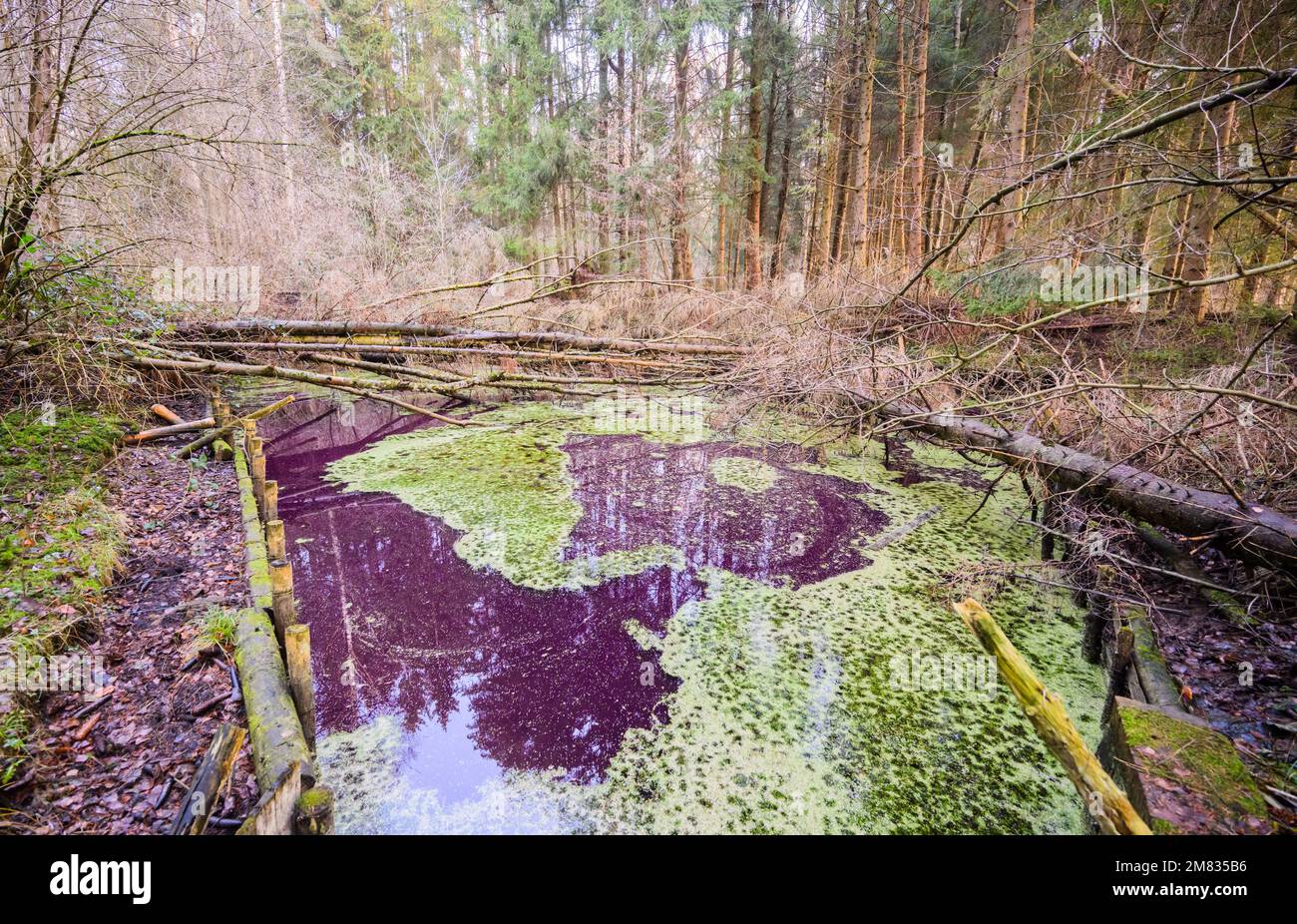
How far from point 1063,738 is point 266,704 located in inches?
92.6

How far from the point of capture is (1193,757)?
1609 millimetres

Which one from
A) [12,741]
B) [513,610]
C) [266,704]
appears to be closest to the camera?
[12,741]

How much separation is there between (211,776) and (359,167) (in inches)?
540

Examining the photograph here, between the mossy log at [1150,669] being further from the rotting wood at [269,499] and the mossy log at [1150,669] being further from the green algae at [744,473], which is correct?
the rotting wood at [269,499]

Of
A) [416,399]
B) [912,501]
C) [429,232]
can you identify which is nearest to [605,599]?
[912,501]

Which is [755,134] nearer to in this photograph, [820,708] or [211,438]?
[211,438]

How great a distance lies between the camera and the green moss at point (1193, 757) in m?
1.49

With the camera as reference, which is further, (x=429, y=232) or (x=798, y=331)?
(x=429, y=232)

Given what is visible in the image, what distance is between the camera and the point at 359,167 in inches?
472

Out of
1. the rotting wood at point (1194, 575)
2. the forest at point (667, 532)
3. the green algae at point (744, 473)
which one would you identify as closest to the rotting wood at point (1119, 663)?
the forest at point (667, 532)

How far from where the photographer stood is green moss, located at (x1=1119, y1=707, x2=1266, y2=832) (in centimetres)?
149

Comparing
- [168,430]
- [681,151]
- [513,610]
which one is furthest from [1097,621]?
[681,151]

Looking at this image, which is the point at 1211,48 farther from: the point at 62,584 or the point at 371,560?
the point at 62,584

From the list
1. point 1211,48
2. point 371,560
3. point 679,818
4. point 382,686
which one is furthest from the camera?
point 1211,48
